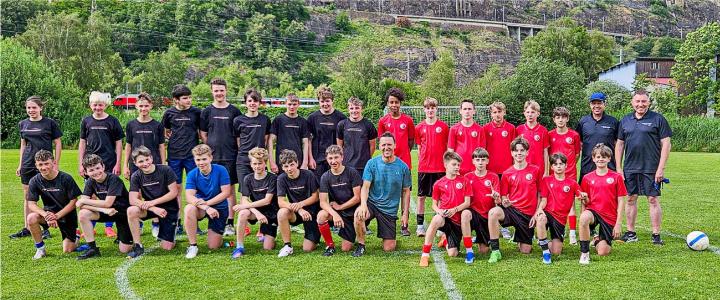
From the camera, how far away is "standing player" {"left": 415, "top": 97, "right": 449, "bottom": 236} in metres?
Answer: 8.00

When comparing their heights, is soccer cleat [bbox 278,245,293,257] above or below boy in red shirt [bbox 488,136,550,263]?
below

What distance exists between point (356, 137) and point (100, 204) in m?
3.04

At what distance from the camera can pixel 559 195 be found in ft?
22.0

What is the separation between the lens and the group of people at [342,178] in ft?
21.9

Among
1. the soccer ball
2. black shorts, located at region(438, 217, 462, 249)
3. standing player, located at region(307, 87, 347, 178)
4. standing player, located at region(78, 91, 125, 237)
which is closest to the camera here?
black shorts, located at region(438, 217, 462, 249)

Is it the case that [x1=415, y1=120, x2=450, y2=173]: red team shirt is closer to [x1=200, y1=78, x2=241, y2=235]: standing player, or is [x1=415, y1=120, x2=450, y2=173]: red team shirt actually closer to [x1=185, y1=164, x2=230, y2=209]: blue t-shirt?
[x1=200, y1=78, x2=241, y2=235]: standing player

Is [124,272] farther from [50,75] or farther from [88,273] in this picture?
[50,75]

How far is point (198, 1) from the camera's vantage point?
10769cm

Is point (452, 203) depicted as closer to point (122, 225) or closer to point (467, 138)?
point (467, 138)

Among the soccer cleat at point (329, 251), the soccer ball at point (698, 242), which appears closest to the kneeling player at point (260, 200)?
the soccer cleat at point (329, 251)

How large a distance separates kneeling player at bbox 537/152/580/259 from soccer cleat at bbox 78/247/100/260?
4.77 m

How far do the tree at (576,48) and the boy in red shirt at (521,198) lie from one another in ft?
214

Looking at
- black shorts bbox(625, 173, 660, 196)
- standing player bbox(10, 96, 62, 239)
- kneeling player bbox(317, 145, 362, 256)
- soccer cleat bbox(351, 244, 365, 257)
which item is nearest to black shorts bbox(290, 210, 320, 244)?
kneeling player bbox(317, 145, 362, 256)

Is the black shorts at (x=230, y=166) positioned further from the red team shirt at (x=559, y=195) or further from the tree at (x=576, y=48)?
the tree at (x=576, y=48)
